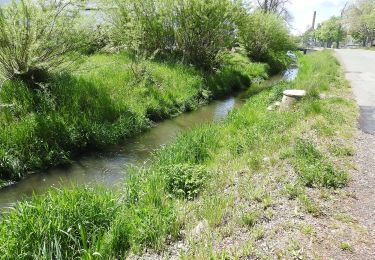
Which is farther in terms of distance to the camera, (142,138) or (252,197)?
(142,138)

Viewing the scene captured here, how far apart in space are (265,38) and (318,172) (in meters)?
24.3

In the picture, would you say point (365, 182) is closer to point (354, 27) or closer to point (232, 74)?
point (232, 74)

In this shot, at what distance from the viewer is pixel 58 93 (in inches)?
380

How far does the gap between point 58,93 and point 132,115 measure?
96.5 inches

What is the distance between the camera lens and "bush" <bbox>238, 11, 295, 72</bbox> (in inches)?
1072

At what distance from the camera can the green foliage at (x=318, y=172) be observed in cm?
556

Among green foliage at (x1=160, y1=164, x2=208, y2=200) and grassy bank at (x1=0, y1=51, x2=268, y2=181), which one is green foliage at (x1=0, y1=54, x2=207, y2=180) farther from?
green foliage at (x1=160, y1=164, x2=208, y2=200)

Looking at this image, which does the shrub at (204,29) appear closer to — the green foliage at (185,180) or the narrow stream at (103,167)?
the narrow stream at (103,167)

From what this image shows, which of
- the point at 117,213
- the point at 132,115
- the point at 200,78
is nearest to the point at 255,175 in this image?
the point at 117,213

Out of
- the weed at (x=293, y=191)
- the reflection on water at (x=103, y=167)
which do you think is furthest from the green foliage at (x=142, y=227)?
the weed at (x=293, y=191)

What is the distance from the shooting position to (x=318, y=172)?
18.5 ft

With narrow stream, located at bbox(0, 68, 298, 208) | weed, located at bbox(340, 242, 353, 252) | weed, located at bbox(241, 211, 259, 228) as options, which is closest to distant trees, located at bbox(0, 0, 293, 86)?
narrow stream, located at bbox(0, 68, 298, 208)

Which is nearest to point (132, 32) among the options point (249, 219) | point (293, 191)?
point (293, 191)

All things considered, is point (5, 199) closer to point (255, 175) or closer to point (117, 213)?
point (117, 213)
